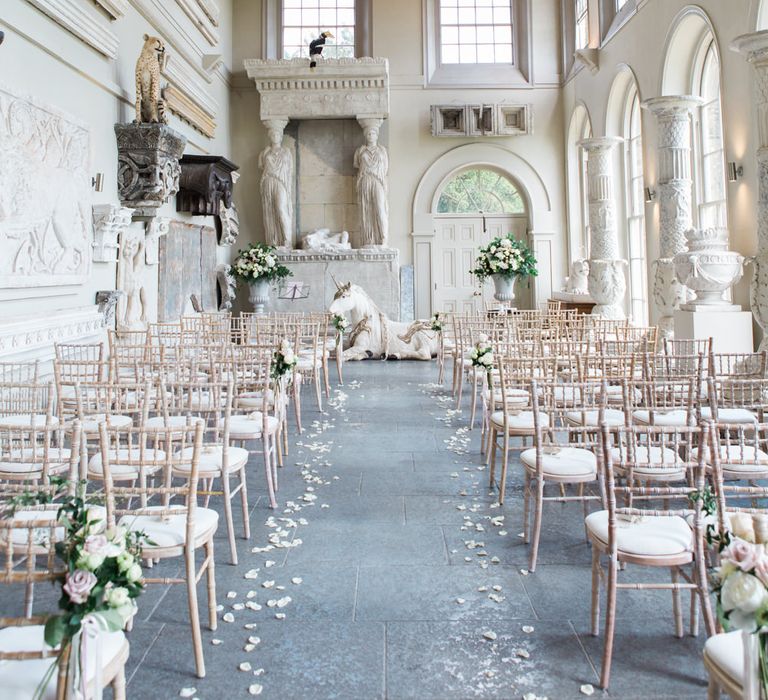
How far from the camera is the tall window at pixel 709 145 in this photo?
8445 millimetres

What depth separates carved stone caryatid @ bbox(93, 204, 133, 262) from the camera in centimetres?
680

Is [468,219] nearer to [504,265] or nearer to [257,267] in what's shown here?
[504,265]

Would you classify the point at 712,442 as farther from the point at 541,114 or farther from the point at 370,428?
the point at 541,114

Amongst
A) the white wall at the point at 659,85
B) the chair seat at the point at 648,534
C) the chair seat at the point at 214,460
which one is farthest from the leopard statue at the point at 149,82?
the chair seat at the point at 648,534

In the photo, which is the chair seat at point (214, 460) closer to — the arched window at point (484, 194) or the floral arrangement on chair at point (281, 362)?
the floral arrangement on chair at point (281, 362)

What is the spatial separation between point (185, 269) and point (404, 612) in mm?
7782

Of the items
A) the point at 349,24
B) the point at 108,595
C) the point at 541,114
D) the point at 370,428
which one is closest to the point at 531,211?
the point at 541,114

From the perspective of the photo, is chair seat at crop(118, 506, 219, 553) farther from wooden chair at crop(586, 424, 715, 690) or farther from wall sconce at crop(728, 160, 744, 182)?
wall sconce at crop(728, 160, 744, 182)

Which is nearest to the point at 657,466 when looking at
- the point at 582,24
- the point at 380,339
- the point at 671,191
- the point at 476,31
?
the point at 671,191

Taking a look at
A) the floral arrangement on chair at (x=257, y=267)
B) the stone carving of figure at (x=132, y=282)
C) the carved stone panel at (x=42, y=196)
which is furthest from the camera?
the floral arrangement on chair at (x=257, y=267)

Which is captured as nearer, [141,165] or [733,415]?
[733,415]

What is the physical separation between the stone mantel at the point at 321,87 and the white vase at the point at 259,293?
333cm

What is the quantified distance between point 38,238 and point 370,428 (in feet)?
Answer: 11.1

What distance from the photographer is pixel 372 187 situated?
12812 mm
